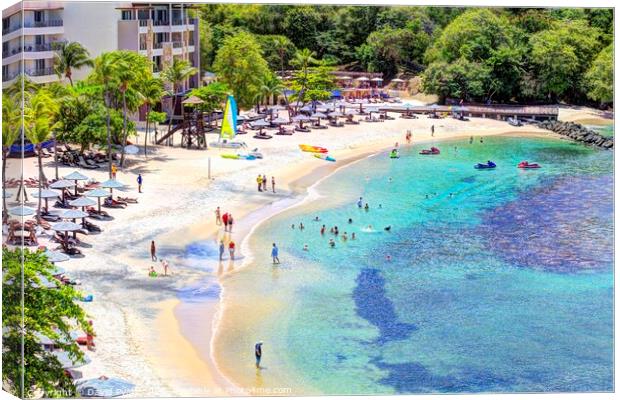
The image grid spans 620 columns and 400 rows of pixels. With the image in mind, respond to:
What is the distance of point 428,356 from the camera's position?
40219mm

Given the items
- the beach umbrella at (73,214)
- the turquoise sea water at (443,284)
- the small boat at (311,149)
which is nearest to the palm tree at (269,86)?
the small boat at (311,149)

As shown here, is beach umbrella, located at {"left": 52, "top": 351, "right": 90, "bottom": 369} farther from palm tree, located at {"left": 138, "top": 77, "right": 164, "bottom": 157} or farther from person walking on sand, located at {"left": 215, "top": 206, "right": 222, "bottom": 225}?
palm tree, located at {"left": 138, "top": 77, "right": 164, "bottom": 157}

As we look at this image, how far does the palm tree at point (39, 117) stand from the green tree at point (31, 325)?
413 inches

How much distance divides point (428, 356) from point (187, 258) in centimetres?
1218

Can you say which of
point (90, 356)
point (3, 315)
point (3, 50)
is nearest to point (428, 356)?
point (90, 356)

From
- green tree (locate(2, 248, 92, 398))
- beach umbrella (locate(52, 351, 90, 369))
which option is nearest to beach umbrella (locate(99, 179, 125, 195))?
beach umbrella (locate(52, 351, 90, 369))

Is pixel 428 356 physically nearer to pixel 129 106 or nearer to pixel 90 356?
pixel 90 356

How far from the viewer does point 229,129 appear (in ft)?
211

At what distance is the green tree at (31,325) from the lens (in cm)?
3297

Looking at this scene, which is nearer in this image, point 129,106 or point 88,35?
point 88,35

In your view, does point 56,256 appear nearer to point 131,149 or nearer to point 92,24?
point 92,24

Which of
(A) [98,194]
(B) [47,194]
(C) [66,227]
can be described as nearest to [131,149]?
(A) [98,194]

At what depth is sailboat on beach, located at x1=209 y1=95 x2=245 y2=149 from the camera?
61.8m

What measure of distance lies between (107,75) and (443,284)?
19.2m
